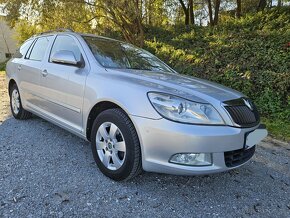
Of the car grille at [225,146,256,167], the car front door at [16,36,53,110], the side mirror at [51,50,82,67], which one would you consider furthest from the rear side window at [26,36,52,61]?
the car grille at [225,146,256,167]

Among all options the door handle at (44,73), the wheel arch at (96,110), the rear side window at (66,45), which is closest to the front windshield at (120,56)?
the rear side window at (66,45)

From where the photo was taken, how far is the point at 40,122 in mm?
4773

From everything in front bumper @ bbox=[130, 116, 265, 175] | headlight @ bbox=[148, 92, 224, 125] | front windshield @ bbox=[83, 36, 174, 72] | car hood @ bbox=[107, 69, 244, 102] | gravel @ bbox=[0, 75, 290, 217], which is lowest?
gravel @ bbox=[0, 75, 290, 217]

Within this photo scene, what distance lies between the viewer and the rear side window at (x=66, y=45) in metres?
3.43

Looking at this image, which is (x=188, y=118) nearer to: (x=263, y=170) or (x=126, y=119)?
(x=126, y=119)

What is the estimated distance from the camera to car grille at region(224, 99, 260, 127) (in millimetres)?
2551

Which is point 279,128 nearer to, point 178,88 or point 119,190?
point 178,88

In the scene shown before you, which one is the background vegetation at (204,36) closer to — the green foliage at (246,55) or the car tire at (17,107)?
the green foliage at (246,55)

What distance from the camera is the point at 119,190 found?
2697mm

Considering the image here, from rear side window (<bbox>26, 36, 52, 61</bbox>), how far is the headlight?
2394 millimetres

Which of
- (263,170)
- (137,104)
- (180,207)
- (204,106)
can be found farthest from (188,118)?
(263,170)

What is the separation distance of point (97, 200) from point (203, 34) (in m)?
9.09

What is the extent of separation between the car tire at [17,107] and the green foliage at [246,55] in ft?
15.1

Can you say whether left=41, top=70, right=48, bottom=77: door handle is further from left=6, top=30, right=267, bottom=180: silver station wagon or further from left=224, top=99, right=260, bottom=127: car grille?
left=224, top=99, right=260, bottom=127: car grille
